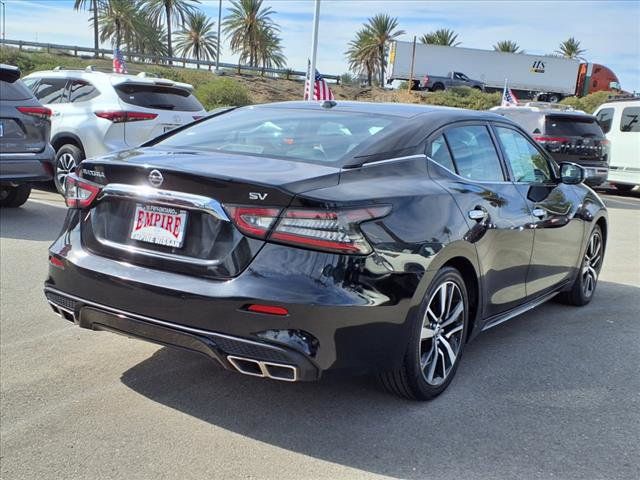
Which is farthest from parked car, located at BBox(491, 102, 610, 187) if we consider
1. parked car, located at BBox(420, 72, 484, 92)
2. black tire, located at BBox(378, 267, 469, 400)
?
parked car, located at BBox(420, 72, 484, 92)

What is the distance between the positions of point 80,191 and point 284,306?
1.40 m

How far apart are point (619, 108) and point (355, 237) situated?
15430 mm

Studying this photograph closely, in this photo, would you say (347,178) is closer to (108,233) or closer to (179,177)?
(179,177)

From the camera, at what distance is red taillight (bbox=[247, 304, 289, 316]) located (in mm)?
2969

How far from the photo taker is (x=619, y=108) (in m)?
16.5

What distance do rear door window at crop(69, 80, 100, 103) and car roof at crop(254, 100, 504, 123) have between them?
20.0 ft

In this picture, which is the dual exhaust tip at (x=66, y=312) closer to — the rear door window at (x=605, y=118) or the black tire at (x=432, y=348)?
the black tire at (x=432, y=348)

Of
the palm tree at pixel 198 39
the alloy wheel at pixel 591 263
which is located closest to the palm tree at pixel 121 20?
the palm tree at pixel 198 39

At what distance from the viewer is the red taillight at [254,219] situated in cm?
303

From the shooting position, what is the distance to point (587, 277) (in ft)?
19.3

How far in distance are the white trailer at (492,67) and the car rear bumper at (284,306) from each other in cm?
4407

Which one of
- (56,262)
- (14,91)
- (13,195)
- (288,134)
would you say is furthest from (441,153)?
(13,195)

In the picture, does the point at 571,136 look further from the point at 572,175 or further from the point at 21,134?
the point at 21,134

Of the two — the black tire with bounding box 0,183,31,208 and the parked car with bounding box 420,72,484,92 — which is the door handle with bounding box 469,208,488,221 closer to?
the black tire with bounding box 0,183,31,208
